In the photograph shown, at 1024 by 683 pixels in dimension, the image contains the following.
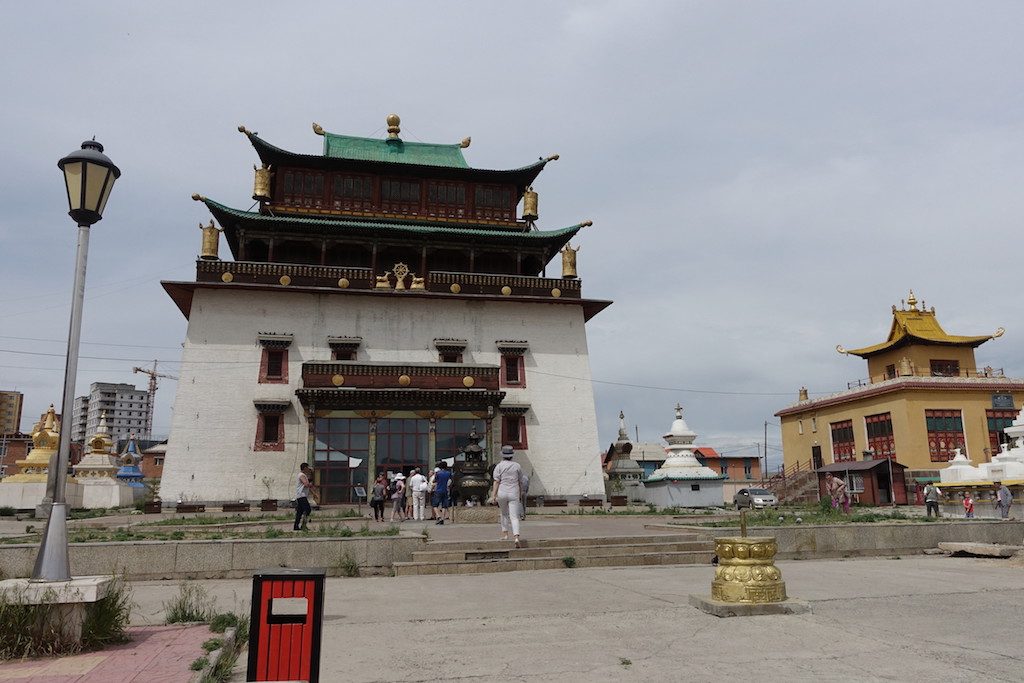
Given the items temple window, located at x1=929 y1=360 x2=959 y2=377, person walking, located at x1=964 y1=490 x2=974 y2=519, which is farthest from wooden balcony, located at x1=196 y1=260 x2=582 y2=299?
temple window, located at x1=929 y1=360 x2=959 y2=377

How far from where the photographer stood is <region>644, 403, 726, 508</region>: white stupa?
28641 mm

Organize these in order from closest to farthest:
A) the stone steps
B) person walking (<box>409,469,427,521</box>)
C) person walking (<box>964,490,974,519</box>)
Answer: the stone steps < person walking (<box>409,469,427,521</box>) < person walking (<box>964,490,974,519</box>)

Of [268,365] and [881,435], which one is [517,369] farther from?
[881,435]

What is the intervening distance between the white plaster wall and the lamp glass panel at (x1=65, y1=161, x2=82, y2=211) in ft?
79.0

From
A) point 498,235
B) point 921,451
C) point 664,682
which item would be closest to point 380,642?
point 664,682

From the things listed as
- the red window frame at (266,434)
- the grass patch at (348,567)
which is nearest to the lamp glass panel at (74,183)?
the grass patch at (348,567)

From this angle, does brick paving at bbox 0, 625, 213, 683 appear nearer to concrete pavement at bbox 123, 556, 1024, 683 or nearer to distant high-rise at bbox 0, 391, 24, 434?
concrete pavement at bbox 123, 556, 1024, 683

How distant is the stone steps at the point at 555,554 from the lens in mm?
10734

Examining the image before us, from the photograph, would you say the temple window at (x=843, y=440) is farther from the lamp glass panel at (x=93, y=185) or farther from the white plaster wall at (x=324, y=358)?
the lamp glass panel at (x=93, y=185)

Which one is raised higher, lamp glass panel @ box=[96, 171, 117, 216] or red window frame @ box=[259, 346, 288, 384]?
red window frame @ box=[259, 346, 288, 384]

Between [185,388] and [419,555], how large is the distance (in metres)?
22.0

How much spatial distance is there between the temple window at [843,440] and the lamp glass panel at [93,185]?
167 feet

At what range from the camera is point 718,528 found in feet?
45.8

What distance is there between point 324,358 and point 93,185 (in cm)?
2491
